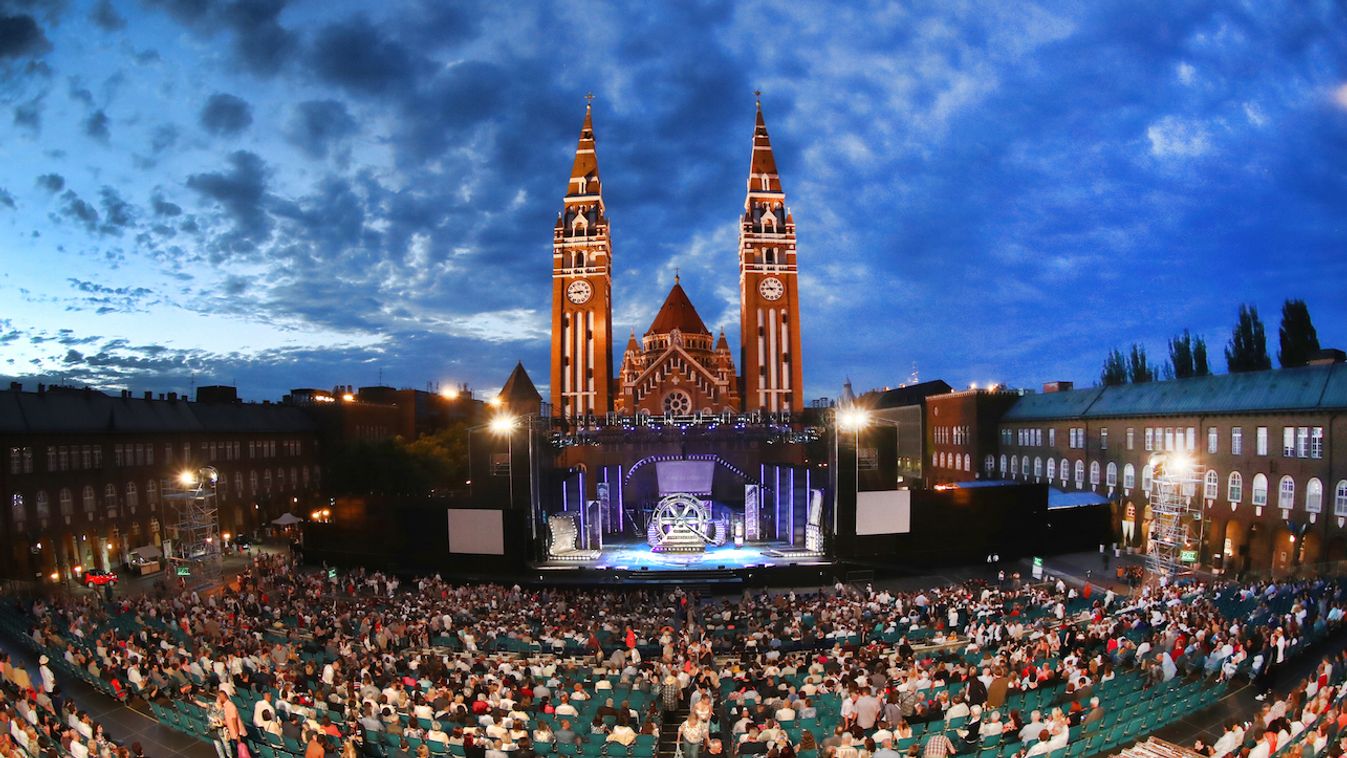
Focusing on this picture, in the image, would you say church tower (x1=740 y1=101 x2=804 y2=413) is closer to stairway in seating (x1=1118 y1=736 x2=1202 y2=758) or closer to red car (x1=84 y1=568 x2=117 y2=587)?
red car (x1=84 y1=568 x2=117 y2=587)

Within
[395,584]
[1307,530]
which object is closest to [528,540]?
[395,584]

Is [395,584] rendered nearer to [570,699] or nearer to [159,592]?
[159,592]

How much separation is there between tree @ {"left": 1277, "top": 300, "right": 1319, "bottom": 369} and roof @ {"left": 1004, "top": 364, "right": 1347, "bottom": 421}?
9.43 metres

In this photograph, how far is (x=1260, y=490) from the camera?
30203 millimetres

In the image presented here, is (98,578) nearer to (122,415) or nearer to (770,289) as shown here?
(122,415)

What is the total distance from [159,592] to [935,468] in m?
51.1

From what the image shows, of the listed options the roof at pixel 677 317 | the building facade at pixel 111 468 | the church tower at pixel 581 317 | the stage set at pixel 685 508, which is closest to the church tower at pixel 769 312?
the roof at pixel 677 317

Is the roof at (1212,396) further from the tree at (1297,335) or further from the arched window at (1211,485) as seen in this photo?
the tree at (1297,335)

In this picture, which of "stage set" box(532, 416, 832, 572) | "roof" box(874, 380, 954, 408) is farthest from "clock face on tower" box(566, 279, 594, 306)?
"roof" box(874, 380, 954, 408)

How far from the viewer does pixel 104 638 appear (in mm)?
16719

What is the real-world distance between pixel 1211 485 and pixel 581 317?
44.9 metres

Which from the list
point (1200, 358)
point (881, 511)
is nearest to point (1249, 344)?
point (1200, 358)

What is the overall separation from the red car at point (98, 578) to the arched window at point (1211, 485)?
150 ft

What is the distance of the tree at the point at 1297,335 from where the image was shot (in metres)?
41.2
